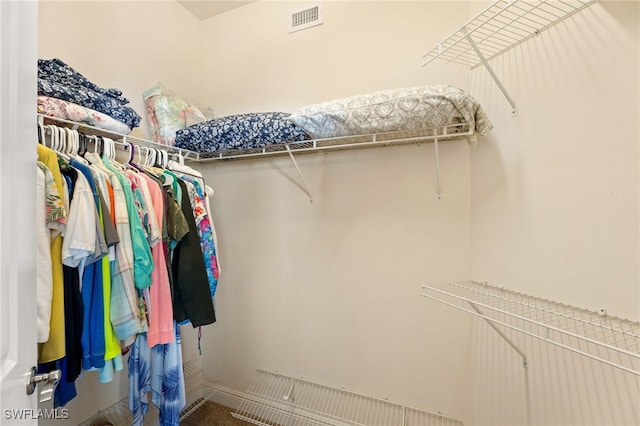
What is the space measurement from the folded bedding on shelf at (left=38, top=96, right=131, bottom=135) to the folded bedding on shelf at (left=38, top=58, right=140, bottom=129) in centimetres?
4

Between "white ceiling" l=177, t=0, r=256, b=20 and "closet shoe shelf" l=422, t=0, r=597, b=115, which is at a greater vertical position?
"white ceiling" l=177, t=0, r=256, b=20

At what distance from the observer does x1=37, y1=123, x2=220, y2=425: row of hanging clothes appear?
2.91ft

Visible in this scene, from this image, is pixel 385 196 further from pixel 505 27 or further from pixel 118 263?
pixel 118 263

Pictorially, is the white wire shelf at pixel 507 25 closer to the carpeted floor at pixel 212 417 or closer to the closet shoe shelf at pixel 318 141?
the closet shoe shelf at pixel 318 141

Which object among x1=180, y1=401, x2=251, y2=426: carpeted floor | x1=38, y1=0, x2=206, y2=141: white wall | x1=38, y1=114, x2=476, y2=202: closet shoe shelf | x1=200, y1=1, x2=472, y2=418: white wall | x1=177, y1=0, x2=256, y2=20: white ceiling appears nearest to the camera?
x1=38, y1=114, x2=476, y2=202: closet shoe shelf

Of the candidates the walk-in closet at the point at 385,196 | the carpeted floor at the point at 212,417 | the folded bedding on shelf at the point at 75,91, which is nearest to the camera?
the walk-in closet at the point at 385,196

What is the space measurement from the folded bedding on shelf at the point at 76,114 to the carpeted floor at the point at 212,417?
5.90 feet

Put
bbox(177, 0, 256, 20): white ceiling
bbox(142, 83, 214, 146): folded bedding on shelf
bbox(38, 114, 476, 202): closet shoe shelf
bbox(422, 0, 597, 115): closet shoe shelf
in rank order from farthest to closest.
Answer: bbox(177, 0, 256, 20): white ceiling → bbox(142, 83, 214, 146): folded bedding on shelf → bbox(38, 114, 476, 202): closet shoe shelf → bbox(422, 0, 597, 115): closet shoe shelf

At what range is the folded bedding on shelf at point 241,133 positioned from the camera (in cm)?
151

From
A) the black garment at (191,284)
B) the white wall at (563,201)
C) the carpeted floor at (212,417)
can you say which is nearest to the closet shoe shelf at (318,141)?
the white wall at (563,201)

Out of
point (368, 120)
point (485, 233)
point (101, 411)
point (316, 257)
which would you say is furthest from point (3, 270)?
point (485, 233)

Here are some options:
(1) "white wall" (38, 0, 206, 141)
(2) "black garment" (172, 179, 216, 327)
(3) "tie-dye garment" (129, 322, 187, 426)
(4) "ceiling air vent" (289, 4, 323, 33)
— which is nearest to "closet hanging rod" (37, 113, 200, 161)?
(1) "white wall" (38, 0, 206, 141)

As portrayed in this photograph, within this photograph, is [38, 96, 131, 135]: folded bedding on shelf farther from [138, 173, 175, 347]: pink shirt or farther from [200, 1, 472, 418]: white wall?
[200, 1, 472, 418]: white wall

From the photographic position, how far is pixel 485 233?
138 centimetres
